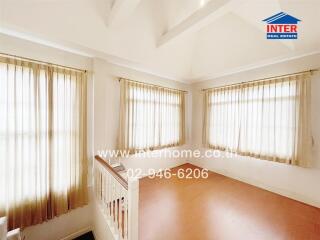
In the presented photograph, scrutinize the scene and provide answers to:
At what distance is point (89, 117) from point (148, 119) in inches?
54.2

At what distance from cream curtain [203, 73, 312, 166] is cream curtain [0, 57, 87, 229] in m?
3.26

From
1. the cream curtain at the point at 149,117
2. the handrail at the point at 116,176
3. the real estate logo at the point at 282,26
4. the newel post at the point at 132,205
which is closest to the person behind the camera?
the newel post at the point at 132,205

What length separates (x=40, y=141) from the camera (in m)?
2.06

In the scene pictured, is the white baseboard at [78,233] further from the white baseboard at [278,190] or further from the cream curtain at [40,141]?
the white baseboard at [278,190]

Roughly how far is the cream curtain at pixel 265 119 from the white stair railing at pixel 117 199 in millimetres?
3000

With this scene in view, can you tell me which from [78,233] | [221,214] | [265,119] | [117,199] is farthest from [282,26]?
[78,233]

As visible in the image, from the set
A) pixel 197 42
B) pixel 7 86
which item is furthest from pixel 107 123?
pixel 197 42

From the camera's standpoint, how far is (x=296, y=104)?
2734 millimetres

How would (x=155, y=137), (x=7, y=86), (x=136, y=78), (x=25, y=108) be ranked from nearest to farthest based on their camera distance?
(x=7, y=86) → (x=25, y=108) → (x=136, y=78) → (x=155, y=137)

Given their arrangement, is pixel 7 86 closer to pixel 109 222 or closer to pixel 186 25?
pixel 109 222

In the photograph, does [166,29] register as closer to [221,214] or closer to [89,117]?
[89,117]

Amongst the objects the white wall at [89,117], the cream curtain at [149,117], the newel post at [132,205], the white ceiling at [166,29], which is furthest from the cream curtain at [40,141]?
the newel post at [132,205]

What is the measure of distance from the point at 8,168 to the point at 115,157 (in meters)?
1.55

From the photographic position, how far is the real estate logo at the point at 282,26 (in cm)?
220
